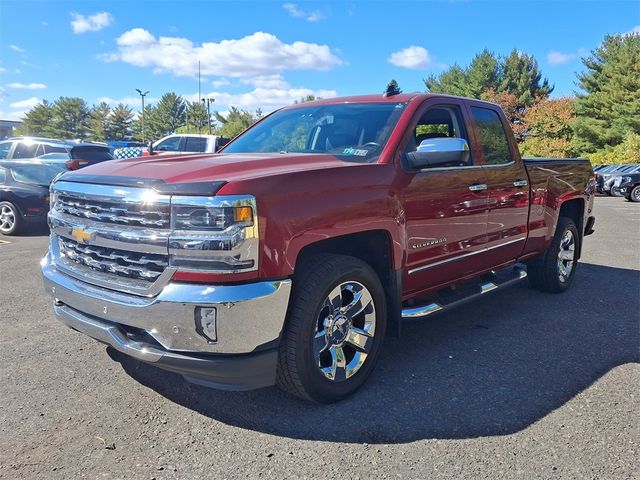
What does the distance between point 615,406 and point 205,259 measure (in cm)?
267

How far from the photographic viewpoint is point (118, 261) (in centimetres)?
299

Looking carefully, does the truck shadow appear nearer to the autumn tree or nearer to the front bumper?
the front bumper

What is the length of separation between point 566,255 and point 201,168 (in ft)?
15.4

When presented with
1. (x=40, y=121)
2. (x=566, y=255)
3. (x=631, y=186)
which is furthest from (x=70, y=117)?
(x=566, y=255)

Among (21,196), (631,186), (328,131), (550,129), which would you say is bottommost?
(631,186)

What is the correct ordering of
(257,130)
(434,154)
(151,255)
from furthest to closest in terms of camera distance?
(257,130) → (434,154) → (151,255)

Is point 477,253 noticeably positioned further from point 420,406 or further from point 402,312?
point 420,406

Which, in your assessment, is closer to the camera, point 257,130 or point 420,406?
point 420,406

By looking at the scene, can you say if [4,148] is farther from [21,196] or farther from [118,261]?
[118,261]

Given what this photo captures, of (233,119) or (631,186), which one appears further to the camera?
(233,119)

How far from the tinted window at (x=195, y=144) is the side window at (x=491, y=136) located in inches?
522

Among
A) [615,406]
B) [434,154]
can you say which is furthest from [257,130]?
[615,406]

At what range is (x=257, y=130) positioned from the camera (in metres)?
4.75

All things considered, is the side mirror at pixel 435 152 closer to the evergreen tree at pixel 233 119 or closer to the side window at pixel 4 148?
the side window at pixel 4 148
